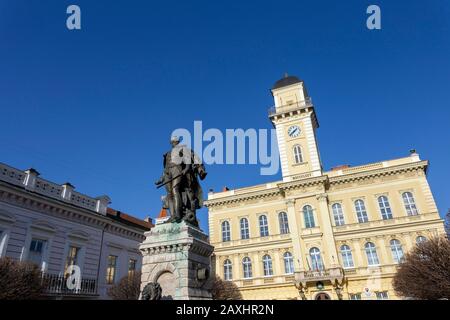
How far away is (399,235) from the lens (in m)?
28.6

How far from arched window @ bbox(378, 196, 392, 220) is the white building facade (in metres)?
24.2

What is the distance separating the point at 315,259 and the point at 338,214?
5.29 m

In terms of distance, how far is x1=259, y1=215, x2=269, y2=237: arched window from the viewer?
111 feet

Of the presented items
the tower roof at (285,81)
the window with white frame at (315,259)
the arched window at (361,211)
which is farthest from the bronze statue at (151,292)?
the tower roof at (285,81)

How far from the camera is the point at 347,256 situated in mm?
29812

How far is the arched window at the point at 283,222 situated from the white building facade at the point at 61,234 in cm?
1694

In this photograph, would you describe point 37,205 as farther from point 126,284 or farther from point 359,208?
point 359,208

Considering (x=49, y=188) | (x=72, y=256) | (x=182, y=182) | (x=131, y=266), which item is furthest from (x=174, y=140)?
(x=131, y=266)

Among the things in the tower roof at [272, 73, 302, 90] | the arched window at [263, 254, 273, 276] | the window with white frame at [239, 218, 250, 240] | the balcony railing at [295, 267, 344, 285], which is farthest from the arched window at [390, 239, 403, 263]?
the tower roof at [272, 73, 302, 90]

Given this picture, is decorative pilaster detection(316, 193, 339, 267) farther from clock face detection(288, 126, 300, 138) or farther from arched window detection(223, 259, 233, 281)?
arched window detection(223, 259, 233, 281)
